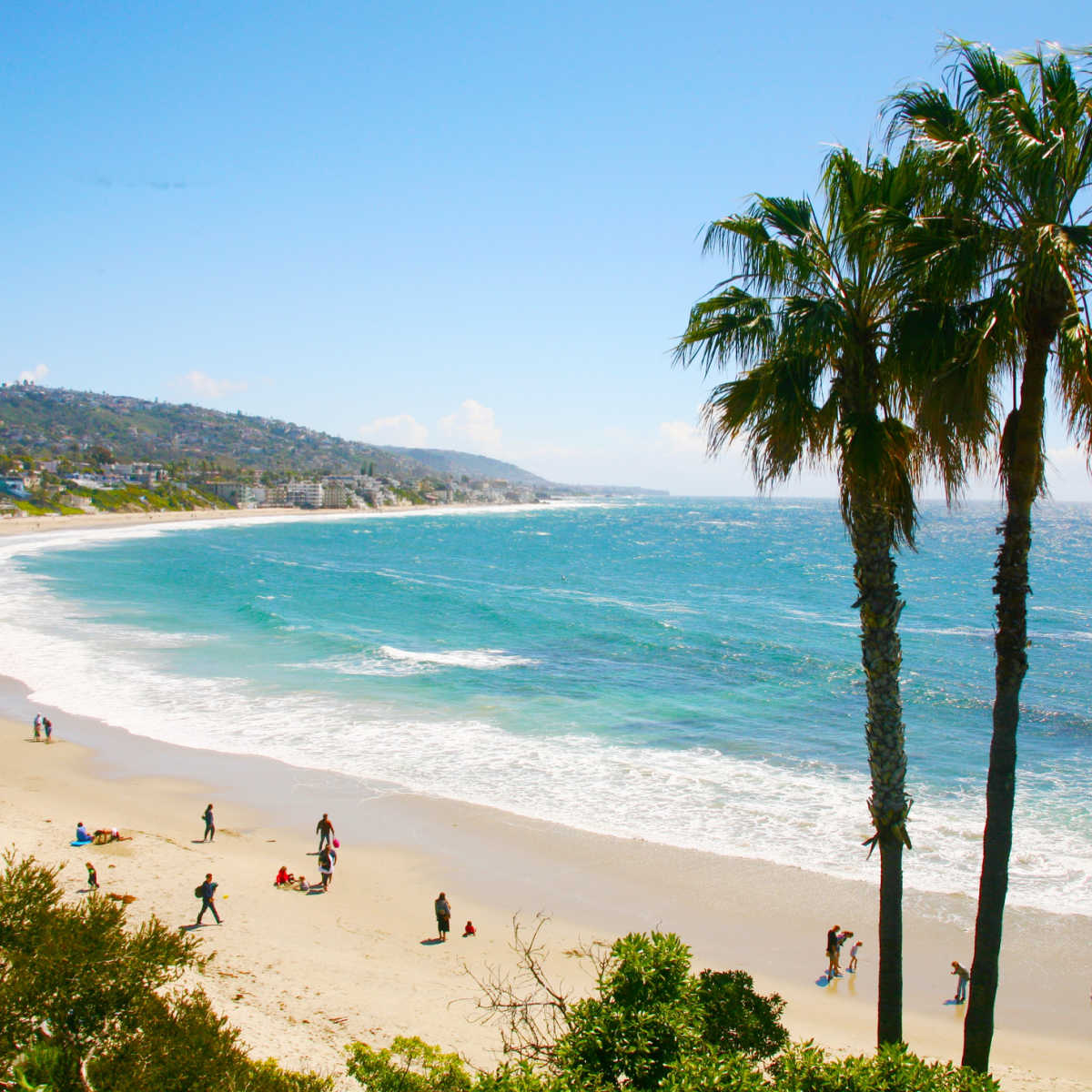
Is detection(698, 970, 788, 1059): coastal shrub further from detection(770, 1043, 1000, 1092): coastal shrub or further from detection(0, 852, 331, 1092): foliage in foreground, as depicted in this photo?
detection(0, 852, 331, 1092): foliage in foreground

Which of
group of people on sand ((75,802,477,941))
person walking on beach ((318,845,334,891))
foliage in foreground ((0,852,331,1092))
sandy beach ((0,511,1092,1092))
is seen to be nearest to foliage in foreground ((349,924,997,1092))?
foliage in foreground ((0,852,331,1092))

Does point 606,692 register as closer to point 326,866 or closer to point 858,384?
point 326,866

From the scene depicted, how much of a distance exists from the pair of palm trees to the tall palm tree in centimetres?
1

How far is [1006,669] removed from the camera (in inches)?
231

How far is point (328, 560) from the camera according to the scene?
267ft

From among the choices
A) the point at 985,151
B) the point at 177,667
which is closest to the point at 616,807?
the point at 985,151

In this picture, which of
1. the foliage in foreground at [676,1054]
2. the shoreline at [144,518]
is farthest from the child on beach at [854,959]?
the shoreline at [144,518]

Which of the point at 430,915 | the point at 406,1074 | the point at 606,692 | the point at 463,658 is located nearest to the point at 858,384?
the point at 406,1074

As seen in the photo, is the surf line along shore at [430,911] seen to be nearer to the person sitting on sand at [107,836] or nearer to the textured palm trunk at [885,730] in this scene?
the person sitting on sand at [107,836]

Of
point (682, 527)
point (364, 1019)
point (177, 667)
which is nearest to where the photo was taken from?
point (364, 1019)

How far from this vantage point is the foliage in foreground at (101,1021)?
588 cm

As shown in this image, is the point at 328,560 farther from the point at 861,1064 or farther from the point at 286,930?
the point at 861,1064

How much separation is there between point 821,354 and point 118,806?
19.7 metres

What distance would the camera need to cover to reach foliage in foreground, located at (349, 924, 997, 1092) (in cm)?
540
